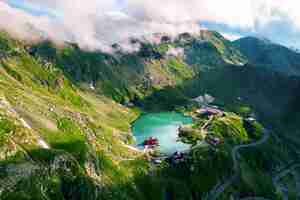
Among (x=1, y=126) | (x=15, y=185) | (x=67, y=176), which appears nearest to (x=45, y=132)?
(x=1, y=126)

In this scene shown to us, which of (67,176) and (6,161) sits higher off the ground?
(6,161)

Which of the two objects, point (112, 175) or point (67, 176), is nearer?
point (67, 176)

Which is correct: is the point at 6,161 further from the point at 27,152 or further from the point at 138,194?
the point at 138,194

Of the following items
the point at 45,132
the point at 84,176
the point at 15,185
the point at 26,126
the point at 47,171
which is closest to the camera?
the point at 15,185

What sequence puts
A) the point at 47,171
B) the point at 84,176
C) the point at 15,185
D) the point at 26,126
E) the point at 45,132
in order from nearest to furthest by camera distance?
the point at 15,185 < the point at 47,171 < the point at 84,176 < the point at 26,126 < the point at 45,132

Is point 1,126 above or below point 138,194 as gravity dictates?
above

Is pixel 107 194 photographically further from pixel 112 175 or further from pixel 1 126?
pixel 1 126

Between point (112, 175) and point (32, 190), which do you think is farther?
point (112, 175)

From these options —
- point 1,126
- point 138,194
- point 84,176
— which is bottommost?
point 138,194

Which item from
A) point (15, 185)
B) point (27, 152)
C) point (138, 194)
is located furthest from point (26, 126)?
point (138, 194)
